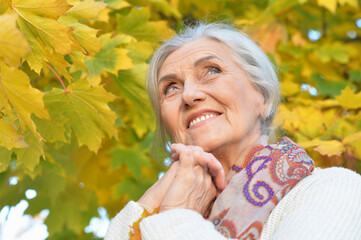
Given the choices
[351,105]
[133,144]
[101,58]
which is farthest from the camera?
[133,144]

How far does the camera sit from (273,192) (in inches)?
56.4

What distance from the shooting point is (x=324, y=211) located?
129 centimetres

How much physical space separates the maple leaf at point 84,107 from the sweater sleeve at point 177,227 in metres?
0.81

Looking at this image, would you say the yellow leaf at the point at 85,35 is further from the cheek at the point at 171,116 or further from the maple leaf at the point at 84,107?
the cheek at the point at 171,116

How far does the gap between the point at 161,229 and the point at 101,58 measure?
1241 mm

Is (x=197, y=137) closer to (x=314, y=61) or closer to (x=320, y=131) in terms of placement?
(x=320, y=131)

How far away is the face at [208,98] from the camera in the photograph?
5.63 feet

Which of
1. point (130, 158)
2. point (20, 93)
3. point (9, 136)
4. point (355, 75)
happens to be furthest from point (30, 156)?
point (355, 75)

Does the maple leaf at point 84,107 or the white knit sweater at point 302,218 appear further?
the maple leaf at point 84,107

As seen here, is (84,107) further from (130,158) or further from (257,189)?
(130,158)

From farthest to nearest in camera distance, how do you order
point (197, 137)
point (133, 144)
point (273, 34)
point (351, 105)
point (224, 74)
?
point (133, 144)
point (273, 34)
point (351, 105)
point (224, 74)
point (197, 137)

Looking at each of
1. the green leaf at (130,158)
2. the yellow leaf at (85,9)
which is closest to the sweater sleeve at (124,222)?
the yellow leaf at (85,9)

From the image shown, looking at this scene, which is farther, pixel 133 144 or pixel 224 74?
pixel 133 144

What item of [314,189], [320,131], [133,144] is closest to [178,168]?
[314,189]
